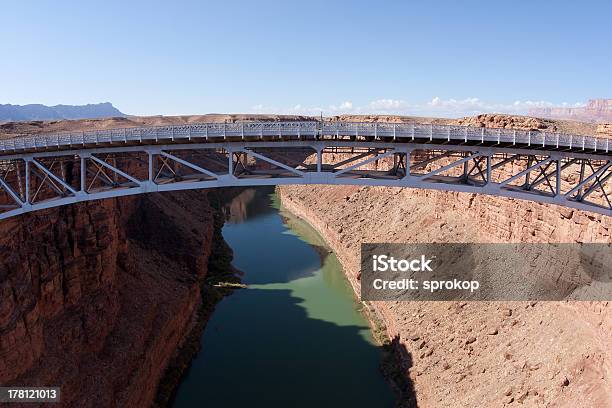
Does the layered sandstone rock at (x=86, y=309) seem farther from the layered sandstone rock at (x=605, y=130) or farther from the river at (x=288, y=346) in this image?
the layered sandstone rock at (x=605, y=130)

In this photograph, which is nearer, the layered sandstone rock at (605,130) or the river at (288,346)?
the river at (288,346)

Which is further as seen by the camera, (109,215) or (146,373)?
(109,215)

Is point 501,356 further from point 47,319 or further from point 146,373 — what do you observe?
point 47,319

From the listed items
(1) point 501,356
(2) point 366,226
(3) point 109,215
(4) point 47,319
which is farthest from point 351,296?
(4) point 47,319

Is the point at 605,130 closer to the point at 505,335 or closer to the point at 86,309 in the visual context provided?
the point at 505,335

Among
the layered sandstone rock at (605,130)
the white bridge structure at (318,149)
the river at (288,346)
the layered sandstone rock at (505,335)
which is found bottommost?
the river at (288,346)

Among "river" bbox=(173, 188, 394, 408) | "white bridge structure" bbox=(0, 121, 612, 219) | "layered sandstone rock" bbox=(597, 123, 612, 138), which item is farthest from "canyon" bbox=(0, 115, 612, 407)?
"layered sandstone rock" bbox=(597, 123, 612, 138)

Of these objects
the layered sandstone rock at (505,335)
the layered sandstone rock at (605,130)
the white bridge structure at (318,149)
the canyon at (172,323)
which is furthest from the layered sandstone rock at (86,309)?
the layered sandstone rock at (605,130)
